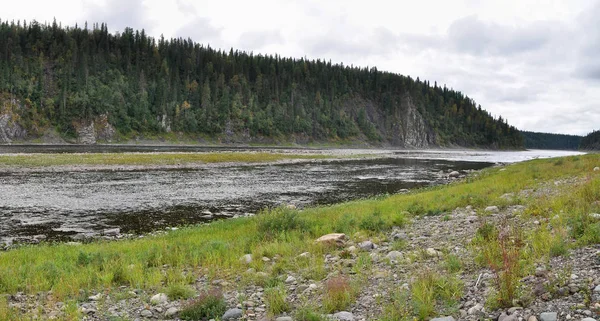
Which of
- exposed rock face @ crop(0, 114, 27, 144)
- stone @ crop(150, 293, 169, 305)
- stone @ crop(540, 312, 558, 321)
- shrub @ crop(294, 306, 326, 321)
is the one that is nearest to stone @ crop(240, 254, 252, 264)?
stone @ crop(150, 293, 169, 305)

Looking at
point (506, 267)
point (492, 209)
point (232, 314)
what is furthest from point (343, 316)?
point (492, 209)

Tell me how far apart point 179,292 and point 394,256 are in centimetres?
528

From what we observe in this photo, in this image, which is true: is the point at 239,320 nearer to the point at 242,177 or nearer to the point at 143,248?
the point at 143,248

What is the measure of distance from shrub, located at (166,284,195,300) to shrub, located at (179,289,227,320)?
731mm

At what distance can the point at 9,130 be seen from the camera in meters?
125

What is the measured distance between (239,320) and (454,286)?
13.0 ft

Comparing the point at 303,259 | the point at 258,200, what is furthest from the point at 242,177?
the point at 303,259

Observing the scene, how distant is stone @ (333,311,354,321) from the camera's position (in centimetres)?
650

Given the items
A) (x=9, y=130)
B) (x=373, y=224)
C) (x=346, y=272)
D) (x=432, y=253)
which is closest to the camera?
(x=346, y=272)

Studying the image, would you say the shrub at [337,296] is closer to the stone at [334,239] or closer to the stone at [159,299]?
the stone at [159,299]

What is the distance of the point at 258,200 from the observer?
93.9 feet

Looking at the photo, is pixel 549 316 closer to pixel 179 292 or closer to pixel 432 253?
pixel 432 253

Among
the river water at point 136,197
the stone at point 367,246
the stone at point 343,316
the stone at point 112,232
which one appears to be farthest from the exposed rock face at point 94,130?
the stone at point 343,316

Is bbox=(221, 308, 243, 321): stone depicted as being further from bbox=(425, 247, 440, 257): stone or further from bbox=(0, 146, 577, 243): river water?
bbox=(0, 146, 577, 243): river water
